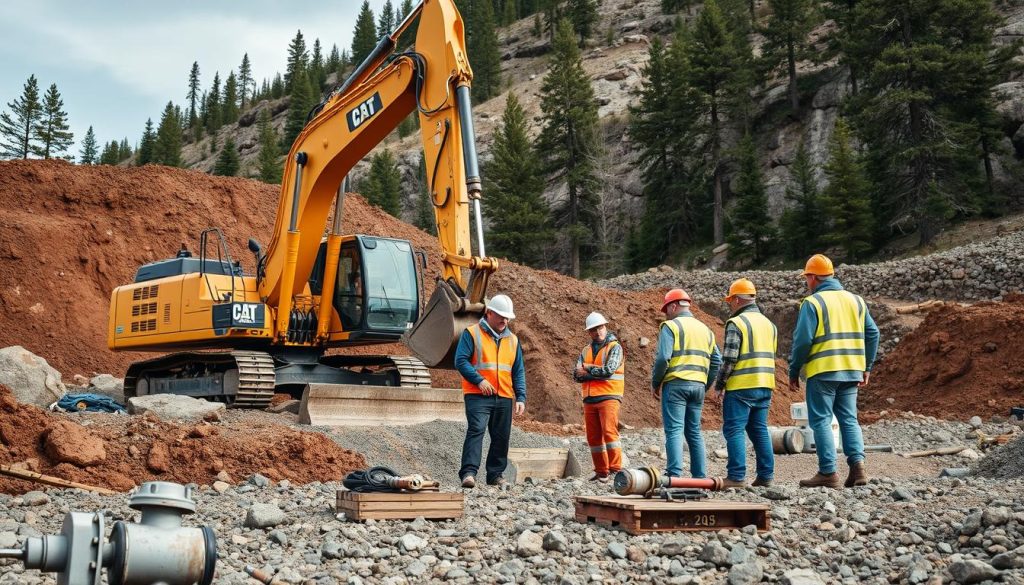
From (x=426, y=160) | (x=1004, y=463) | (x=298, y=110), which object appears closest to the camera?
(x=1004, y=463)

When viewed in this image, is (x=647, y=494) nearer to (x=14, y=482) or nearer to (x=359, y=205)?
(x=14, y=482)

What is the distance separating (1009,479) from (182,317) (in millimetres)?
11322

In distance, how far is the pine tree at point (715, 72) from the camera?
4794 cm

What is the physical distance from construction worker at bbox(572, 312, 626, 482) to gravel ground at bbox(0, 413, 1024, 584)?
1568 mm

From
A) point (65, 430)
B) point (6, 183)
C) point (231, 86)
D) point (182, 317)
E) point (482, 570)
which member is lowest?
point (482, 570)

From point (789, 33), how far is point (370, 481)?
2008 inches

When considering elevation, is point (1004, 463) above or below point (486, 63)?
below

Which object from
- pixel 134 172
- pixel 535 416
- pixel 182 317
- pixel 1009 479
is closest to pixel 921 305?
pixel 535 416

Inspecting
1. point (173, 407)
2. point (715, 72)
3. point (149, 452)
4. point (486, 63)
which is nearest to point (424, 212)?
point (715, 72)

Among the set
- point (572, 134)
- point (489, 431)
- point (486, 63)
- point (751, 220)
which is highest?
point (486, 63)

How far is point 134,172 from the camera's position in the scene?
83.9 ft

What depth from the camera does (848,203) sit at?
1363 inches

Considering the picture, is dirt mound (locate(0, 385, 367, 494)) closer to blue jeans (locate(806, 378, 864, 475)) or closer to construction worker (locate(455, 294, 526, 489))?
construction worker (locate(455, 294, 526, 489))

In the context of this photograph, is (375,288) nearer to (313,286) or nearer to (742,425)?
(313,286)
